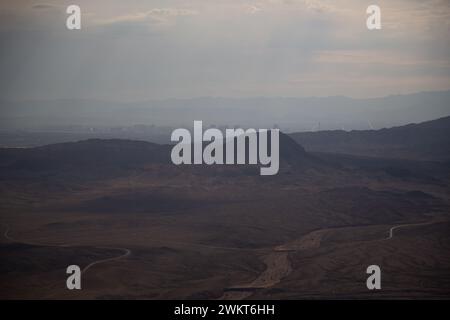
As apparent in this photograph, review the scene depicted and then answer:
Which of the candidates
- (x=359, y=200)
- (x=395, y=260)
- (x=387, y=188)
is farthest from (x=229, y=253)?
(x=387, y=188)

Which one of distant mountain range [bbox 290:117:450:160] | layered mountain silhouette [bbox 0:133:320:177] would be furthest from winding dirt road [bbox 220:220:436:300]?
distant mountain range [bbox 290:117:450:160]

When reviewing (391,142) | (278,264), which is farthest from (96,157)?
(391,142)

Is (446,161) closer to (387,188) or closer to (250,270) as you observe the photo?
(387,188)

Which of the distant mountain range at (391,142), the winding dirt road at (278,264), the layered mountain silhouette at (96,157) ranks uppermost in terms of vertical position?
the distant mountain range at (391,142)

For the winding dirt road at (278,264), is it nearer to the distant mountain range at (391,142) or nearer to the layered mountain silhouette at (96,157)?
the layered mountain silhouette at (96,157)

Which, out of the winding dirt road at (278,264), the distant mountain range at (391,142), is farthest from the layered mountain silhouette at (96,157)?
the winding dirt road at (278,264)

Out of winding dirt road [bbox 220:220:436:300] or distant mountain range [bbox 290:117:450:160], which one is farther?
distant mountain range [bbox 290:117:450:160]

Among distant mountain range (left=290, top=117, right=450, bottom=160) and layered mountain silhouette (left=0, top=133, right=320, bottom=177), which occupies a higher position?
distant mountain range (left=290, top=117, right=450, bottom=160)

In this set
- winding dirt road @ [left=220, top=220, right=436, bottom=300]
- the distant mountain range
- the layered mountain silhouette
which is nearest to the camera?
winding dirt road @ [left=220, top=220, right=436, bottom=300]

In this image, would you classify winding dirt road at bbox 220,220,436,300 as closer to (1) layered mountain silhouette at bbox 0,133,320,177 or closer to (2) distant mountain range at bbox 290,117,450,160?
(1) layered mountain silhouette at bbox 0,133,320,177
